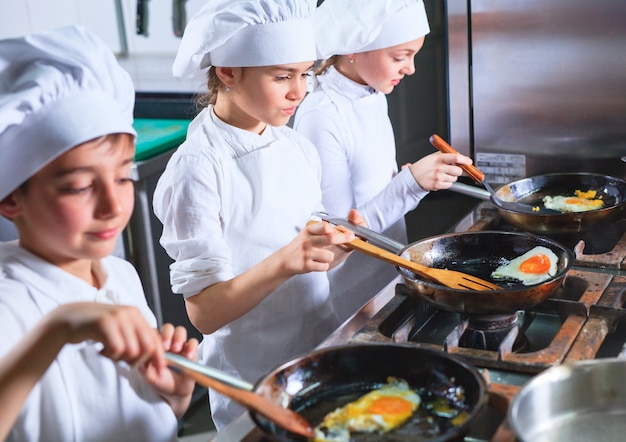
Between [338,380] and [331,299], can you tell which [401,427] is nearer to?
[338,380]

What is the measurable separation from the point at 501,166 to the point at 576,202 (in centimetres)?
34

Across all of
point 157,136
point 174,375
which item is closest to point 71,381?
point 174,375

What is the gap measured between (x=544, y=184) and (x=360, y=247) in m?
0.66

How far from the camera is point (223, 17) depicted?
1.41m

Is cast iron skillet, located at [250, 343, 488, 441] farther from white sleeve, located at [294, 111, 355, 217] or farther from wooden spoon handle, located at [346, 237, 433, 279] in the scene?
white sleeve, located at [294, 111, 355, 217]

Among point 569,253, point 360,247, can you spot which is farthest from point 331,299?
point 569,253

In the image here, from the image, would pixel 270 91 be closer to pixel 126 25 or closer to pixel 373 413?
pixel 373 413

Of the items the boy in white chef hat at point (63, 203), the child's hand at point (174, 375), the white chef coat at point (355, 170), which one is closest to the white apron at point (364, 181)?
the white chef coat at point (355, 170)

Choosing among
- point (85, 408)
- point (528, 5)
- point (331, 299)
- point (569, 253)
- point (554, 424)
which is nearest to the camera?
point (554, 424)

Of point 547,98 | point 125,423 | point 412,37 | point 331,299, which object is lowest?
point 331,299

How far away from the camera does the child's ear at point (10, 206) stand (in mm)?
1027

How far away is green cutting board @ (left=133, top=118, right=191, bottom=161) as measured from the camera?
2531 millimetres

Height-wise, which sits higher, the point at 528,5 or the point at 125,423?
the point at 528,5

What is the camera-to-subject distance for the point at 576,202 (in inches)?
66.4
